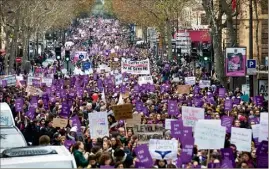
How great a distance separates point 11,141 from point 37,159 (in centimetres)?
422

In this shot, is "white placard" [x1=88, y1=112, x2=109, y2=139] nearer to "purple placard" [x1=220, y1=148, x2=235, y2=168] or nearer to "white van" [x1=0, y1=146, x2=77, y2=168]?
"purple placard" [x1=220, y1=148, x2=235, y2=168]

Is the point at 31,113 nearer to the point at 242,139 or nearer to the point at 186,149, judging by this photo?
the point at 242,139

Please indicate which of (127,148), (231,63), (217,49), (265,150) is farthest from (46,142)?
(217,49)

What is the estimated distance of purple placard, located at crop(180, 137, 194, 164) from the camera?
15109 millimetres

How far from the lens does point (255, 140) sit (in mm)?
17938

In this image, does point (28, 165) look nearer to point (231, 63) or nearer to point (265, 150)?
point (265, 150)

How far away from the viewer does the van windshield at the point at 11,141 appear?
16141 millimetres

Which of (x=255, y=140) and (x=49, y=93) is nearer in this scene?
(x=255, y=140)

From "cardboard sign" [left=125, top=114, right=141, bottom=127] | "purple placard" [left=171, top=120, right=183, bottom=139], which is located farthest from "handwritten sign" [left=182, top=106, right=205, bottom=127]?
"purple placard" [left=171, top=120, right=183, bottom=139]

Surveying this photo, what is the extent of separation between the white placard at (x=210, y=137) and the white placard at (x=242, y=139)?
509 mm

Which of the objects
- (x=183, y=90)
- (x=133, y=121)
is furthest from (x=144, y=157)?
(x=183, y=90)

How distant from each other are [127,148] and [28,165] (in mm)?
4848

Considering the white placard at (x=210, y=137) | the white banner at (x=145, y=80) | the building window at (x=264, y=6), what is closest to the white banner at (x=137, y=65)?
the white banner at (x=145, y=80)

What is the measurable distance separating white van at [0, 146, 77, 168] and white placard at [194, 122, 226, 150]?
3557 millimetres
